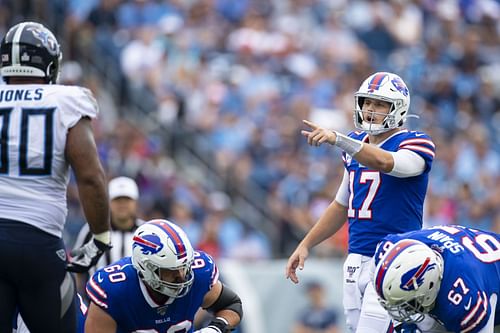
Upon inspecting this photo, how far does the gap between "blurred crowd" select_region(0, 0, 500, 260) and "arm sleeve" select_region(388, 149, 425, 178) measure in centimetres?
566

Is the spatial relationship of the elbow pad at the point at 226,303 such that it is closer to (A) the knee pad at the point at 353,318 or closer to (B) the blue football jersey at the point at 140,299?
(B) the blue football jersey at the point at 140,299

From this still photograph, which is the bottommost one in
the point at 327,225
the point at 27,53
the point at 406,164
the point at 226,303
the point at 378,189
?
the point at 226,303

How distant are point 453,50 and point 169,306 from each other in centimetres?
1186

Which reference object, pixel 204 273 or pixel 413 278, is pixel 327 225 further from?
pixel 413 278

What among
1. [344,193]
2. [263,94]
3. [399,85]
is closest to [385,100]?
[399,85]

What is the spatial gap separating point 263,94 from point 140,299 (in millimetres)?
9027

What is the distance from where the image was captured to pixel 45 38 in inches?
237

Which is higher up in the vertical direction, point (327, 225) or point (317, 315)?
point (327, 225)

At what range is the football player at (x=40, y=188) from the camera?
19.0 ft

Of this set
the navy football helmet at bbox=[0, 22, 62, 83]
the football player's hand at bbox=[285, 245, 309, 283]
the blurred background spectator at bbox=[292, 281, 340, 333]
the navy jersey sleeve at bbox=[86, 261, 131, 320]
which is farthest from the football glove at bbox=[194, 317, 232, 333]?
the blurred background spectator at bbox=[292, 281, 340, 333]

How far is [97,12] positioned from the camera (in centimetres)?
1578

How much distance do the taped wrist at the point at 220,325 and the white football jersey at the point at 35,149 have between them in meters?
1.12

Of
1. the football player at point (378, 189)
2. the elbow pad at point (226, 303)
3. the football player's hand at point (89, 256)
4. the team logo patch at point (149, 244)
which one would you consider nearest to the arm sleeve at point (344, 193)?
the football player at point (378, 189)

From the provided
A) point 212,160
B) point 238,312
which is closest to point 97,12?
point 212,160
